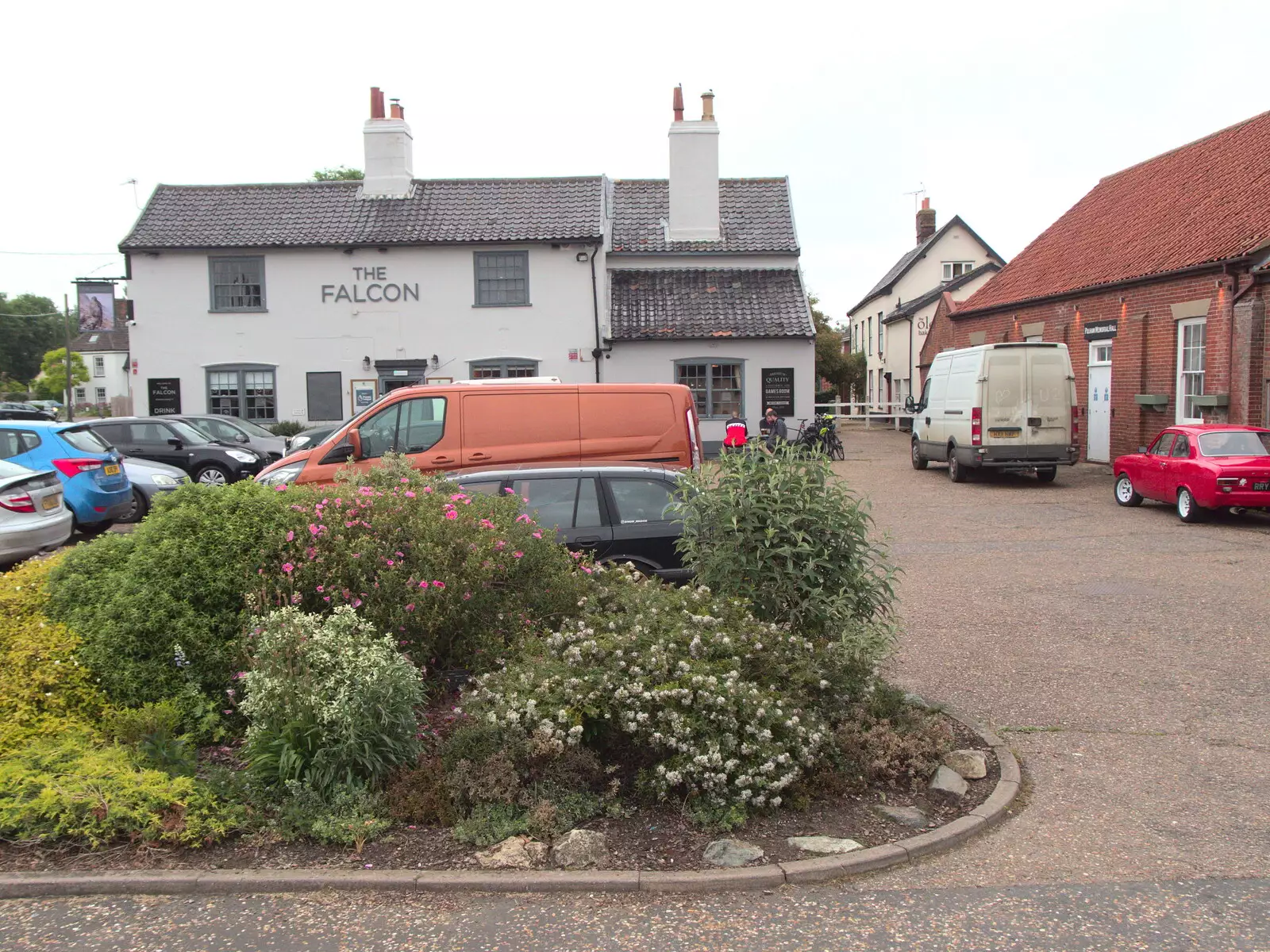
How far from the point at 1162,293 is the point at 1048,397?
3843 mm

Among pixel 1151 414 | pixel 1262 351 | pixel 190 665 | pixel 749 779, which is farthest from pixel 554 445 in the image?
pixel 1151 414

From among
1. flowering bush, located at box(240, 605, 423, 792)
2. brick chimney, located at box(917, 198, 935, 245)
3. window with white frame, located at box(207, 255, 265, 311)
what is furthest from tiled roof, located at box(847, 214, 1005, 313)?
flowering bush, located at box(240, 605, 423, 792)

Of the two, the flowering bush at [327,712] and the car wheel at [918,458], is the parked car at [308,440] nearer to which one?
the car wheel at [918,458]

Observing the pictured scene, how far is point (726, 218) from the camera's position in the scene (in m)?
28.7

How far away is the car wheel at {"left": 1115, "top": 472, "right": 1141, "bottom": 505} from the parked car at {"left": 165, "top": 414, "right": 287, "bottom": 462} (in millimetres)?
15409

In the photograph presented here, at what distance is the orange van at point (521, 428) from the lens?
11703mm

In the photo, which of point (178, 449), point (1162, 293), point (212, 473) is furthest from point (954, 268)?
point (178, 449)

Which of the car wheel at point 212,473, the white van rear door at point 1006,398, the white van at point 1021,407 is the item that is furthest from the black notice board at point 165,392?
the white van rear door at point 1006,398

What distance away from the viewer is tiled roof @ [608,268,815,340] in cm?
2617

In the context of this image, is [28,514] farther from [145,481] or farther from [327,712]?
[327,712]

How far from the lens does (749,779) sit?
4.82 m

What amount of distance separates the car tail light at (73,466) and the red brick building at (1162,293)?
1866 centimetres

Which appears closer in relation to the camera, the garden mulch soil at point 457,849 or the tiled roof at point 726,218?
the garden mulch soil at point 457,849

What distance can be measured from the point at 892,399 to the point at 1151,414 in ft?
90.6
